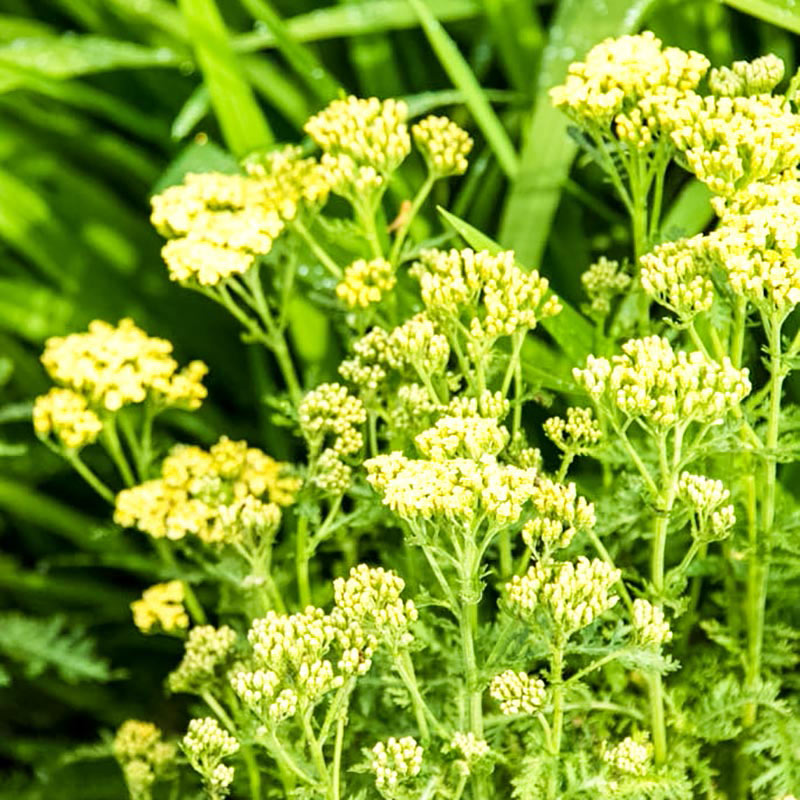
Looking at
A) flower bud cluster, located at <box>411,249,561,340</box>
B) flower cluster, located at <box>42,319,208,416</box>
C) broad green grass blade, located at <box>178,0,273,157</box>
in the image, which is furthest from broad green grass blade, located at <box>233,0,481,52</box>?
flower bud cluster, located at <box>411,249,561,340</box>

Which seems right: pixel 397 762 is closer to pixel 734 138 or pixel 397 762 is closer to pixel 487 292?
pixel 487 292

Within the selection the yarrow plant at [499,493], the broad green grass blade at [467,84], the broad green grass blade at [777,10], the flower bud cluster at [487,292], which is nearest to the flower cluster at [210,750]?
the yarrow plant at [499,493]

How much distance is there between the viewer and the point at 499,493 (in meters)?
1.24

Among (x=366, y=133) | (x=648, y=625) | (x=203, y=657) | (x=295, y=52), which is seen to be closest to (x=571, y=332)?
(x=366, y=133)

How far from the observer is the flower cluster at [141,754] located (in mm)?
1725

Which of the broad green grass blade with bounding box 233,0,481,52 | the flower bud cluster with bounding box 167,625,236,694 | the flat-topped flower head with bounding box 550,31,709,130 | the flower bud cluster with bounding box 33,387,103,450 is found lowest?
the flower bud cluster with bounding box 167,625,236,694

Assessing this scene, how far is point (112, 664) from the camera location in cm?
271

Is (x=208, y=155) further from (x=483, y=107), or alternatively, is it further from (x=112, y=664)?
(x=112, y=664)

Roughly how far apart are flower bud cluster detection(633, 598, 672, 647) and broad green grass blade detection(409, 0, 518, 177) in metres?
1.01

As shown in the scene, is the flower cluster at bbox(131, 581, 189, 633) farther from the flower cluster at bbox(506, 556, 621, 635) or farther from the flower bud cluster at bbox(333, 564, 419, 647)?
the flower cluster at bbox(506, 556, 621, 635)

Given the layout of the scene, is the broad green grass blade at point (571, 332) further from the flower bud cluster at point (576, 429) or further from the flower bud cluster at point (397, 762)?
the flower bud cluster at point (397, 762)

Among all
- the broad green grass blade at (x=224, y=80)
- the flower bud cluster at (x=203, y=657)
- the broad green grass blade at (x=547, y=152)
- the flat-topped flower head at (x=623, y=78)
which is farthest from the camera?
the broad green grass blade at (x=224, y=80)

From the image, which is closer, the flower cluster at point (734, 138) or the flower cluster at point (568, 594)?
the flower cluster at point (568, 594)

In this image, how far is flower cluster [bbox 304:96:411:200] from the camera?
1.69 m
